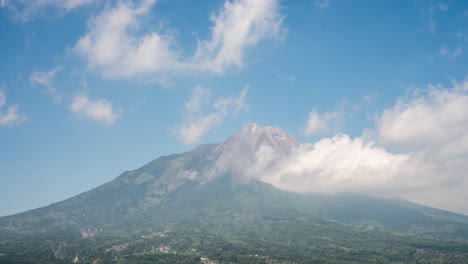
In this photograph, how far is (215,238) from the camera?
175250mm

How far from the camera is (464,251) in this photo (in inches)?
5994

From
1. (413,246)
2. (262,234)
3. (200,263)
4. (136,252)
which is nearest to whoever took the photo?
(200,263)

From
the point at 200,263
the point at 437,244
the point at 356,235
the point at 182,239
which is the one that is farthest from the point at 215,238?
the point at 437,244

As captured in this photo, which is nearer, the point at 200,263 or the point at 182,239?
the point at 200,263

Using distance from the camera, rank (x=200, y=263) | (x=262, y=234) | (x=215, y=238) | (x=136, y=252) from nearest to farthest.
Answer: (x=200, y=263) < (x=136, y=252) < (x=215, y=238) < (x=262, y=234)

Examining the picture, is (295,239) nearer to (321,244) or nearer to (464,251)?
(321,244)

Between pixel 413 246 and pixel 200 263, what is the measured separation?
87868 millimetres

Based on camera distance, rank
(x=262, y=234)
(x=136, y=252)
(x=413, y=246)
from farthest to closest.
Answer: (x=262, y=234) → (x=413, y=246) → (x=136, y=252)

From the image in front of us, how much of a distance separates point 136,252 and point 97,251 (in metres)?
14.5

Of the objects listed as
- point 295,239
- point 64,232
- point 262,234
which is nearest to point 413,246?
point 295,239

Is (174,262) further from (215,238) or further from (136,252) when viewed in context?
(215,238)

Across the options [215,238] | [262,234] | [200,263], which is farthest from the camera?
[262,234]

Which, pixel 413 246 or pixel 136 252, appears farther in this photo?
pixel 413 246

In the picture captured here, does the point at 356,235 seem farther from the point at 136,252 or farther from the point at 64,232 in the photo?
the point at 64,232
